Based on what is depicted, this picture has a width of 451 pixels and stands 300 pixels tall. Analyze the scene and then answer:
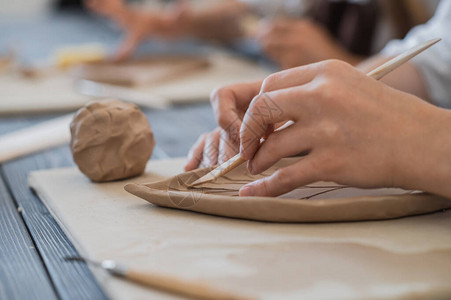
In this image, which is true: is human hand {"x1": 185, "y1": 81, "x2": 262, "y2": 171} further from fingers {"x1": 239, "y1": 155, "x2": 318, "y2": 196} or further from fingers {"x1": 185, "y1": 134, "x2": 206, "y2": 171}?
fingers {"x1": 239, "y1": 155, "x2": 318, "y2": 196}

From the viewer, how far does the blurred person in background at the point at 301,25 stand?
1860 mm

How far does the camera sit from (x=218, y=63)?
2.13m

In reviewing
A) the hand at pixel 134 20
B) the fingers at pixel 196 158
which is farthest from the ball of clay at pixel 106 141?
the hand at pixel 134 20

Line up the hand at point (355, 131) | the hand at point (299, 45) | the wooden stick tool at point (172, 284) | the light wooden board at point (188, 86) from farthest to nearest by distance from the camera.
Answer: the hand at point (299, 45) → the light wooden board at point (188, 86) → the hand at point (355, 131) → the wooden stick tool at point (172, 284)

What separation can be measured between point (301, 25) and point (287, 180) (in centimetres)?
130

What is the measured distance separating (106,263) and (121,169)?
1.02ft

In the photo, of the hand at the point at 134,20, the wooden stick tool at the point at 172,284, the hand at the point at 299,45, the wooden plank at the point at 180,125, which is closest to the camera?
the wooden stick tool at the point at 172,284

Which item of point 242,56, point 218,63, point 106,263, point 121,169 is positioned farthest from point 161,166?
point 242,56

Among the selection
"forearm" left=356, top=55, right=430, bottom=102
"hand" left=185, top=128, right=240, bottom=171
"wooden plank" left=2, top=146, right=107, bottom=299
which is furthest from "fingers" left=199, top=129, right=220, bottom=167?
"forearm" left=356, top=55, right=430, bottom=102

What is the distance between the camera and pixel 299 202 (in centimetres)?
67

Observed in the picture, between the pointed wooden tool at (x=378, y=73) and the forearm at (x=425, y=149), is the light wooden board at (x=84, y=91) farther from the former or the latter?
the forearm at (x=425, y=149)

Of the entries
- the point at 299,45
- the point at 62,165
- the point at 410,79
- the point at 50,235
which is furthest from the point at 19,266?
the point at 299,45

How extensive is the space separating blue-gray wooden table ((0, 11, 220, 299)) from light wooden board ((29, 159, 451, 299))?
2 cm

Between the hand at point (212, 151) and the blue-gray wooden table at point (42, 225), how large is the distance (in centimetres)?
22
